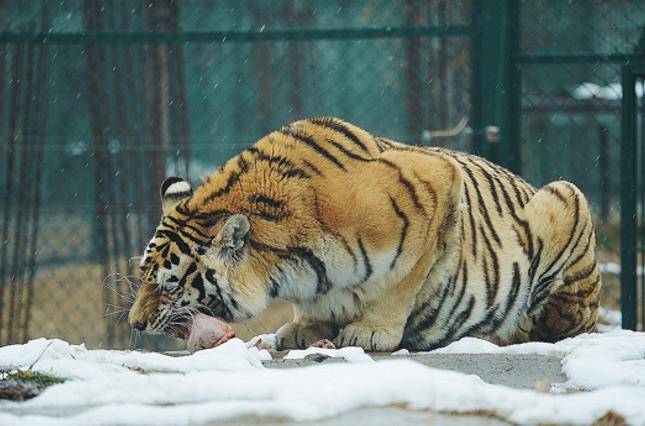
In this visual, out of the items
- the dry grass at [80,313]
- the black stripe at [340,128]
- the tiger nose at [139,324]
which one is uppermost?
the black stripe at [340,128]

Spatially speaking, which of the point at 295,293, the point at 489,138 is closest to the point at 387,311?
the point at 295,293

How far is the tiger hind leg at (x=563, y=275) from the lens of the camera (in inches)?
175

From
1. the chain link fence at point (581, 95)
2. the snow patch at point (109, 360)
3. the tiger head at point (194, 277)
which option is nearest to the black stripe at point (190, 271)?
the tiger head at point (194, 277)

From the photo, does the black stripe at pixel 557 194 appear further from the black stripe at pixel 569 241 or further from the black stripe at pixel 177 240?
the black stripe at pixel 177 240

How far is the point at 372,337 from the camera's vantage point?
12.7ft

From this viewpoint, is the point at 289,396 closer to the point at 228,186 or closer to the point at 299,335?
the point at 228,186

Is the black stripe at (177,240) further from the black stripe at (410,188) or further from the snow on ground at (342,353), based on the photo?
the black stripe at (410,188)

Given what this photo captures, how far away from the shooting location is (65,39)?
572 centimetres

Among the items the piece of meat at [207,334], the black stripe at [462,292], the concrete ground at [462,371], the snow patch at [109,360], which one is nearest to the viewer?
the concrete ground at [462,371]

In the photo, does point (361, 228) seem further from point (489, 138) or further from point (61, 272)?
point (61, 272)

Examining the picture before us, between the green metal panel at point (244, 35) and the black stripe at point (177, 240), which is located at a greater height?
the green metal panel at point (244, 35)

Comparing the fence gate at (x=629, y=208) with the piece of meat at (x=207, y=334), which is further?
the fence gate at (x=629, y=208)

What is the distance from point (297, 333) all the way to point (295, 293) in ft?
1.05

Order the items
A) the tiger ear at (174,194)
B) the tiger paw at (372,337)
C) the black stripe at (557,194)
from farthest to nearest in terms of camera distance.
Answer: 1. the black stripe at (557,194)
2. the tiger ear at (174,194)
3. the tiger paw at (372,337)
